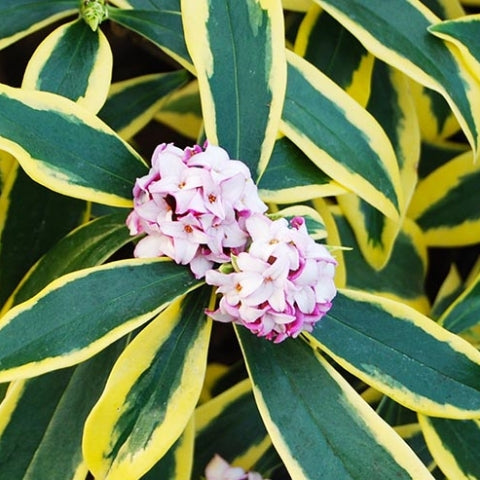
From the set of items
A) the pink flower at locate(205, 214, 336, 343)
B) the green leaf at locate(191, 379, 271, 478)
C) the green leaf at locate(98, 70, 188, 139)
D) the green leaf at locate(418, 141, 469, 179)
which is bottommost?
the pink flower at locate(205, 214, 336, 343)

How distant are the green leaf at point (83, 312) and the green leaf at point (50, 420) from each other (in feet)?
0.50

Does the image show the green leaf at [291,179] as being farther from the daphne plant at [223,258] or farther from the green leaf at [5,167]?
the green leaf at [5,167]

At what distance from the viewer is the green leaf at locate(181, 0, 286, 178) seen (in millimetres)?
840

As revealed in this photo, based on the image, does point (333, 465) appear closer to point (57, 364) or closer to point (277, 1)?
point (57, 364)

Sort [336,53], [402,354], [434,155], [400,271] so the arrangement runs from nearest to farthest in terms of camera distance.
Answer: [402,354] → [336,53] → [400,271] → [434,155]

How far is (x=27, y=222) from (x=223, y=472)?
0.33 m

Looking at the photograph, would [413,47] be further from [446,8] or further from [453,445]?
[453,445]

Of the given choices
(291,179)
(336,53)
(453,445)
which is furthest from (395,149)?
(453,445)

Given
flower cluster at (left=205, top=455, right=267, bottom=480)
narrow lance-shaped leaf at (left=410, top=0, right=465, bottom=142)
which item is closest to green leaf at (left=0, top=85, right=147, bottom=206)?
flower cluster at (left=205, top=455, right=267, bottom=480)

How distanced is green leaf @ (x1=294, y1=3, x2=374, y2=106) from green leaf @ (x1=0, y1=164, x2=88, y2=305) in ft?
1.02

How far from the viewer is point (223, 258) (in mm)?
771

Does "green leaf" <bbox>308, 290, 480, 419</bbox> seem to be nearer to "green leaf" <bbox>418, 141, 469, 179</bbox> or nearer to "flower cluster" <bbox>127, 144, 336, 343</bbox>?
"flower cluster" <bbox>127, 144, 336, 343</bbox>

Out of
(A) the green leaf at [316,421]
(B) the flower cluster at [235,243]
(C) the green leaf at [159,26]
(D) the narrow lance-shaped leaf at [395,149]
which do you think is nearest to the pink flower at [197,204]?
(B) the flower cluster at [235,243]

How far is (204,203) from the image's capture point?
2.41ft
